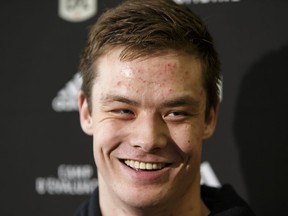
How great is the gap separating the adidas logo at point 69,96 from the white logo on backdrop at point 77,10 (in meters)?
0.17

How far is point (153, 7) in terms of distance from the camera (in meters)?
1.05

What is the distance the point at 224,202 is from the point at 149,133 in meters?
0.31

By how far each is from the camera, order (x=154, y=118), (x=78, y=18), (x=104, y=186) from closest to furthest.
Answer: (x=154, y=118)
(x=104, y=186)
(x=78, y=18)

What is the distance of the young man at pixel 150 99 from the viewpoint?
1.00m

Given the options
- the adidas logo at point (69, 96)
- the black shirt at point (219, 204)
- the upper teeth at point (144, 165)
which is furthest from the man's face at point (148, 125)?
the adidas logo at point (69, 96)

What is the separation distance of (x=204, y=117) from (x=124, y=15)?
0.28m

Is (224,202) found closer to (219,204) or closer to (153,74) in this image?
(219,204)

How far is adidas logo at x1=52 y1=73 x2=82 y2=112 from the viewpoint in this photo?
4.82 ft

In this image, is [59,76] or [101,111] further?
[59,76]

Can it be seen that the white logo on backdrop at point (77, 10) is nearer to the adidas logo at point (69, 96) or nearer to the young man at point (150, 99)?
the adidas logo at point (69, 96)

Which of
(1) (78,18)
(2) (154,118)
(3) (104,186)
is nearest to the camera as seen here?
(2) (154,118)

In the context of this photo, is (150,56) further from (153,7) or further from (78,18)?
(78,18)

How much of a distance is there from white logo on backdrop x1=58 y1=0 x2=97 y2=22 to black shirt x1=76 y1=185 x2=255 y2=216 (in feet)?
1.80

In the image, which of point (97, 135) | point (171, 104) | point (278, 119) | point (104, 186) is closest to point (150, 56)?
point (171, 104)
